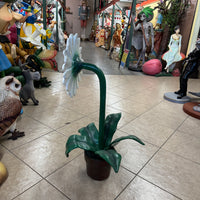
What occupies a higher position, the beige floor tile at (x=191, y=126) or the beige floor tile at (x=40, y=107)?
the beige floor tile at (x=40, y=107)

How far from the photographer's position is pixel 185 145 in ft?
5.40

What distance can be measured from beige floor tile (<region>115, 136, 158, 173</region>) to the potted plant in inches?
9.6

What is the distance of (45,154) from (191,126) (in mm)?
1527

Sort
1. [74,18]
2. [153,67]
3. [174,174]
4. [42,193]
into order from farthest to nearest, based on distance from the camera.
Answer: [74,18]
[153,67]
[174,174]
[42,193]

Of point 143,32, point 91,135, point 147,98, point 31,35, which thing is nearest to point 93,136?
point 91,135

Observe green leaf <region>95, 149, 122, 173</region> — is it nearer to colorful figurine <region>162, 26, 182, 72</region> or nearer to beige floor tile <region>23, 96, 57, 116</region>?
beige floor tile <region>23, 96, 57, 116</region>

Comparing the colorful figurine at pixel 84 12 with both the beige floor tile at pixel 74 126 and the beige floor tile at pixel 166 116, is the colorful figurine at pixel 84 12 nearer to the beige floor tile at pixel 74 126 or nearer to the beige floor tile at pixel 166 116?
the beige floor tile at pixel 166 116

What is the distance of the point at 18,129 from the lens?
1.73 metres

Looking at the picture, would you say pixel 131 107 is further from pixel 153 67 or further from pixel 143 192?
pixel 153 67

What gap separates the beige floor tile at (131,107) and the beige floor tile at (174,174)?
0.83 m

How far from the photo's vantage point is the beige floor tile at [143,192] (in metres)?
1.11

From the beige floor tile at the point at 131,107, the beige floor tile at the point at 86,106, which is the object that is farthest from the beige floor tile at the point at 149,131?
the beige floor tile at the point at 86,106

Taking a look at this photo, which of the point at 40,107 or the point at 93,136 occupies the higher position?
the point at 93,136

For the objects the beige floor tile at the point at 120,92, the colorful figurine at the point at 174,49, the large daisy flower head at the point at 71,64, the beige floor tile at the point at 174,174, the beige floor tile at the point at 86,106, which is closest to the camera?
the large daisy flower head at the point at 71,64
